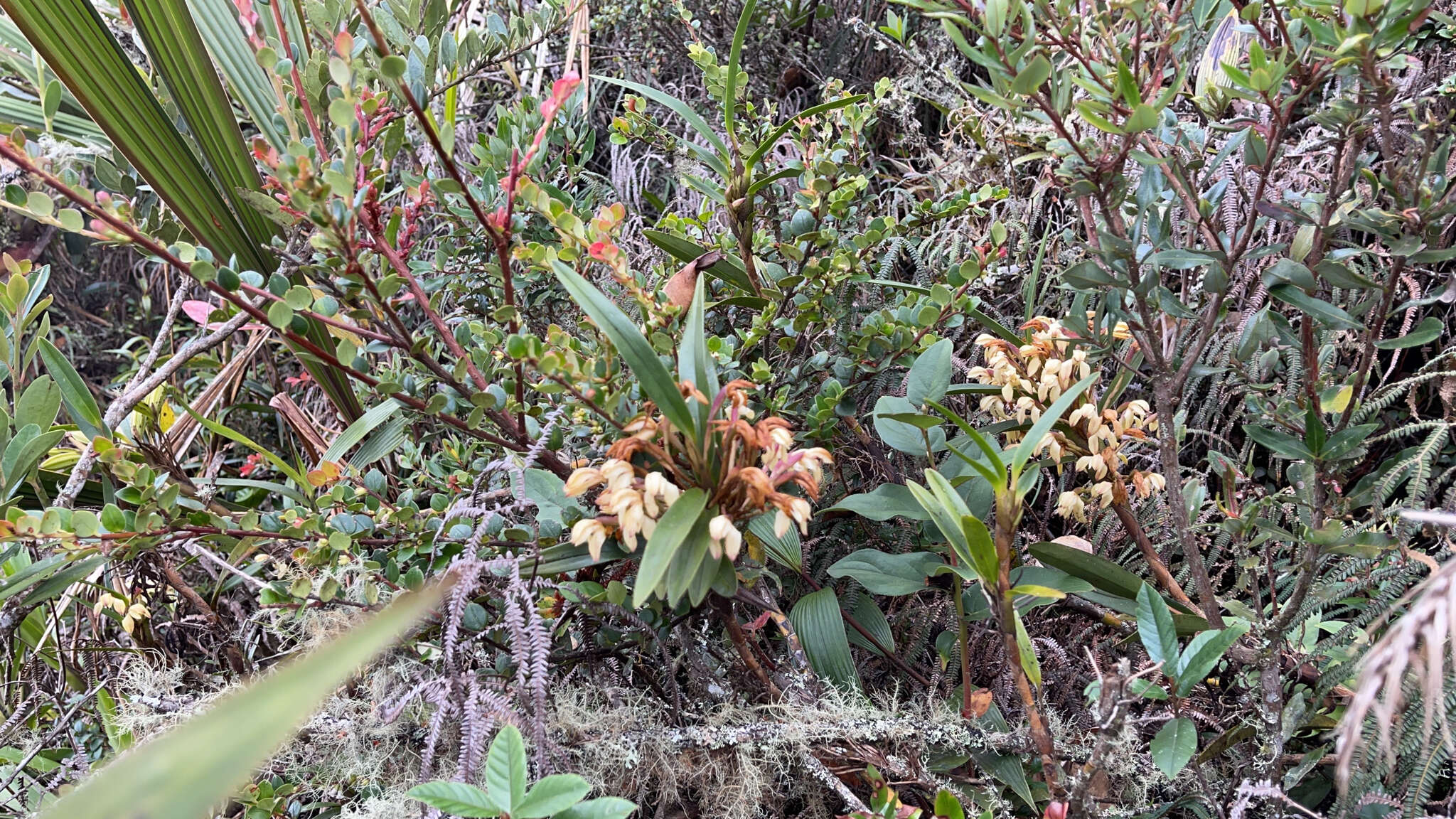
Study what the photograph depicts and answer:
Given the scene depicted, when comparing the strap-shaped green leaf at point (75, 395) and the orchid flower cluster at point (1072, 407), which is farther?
the strap-shaped green leaf at point (75, 395)

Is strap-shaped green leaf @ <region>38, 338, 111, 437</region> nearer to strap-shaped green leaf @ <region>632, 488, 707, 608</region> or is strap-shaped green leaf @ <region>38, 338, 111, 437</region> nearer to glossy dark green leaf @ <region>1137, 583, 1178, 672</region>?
strap-shaped green leaf @ <region>632, 488, 707, 608</region>

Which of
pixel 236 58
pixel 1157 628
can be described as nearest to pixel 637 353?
pixel 1157 628

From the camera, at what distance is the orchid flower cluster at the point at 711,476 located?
1.85 ft

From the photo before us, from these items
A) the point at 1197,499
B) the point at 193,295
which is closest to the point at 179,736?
the point at 1197,499

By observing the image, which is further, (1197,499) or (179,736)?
(1197,499)

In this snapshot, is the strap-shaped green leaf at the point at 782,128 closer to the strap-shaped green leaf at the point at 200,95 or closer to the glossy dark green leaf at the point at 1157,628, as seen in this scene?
the glossy dark green leaf at the point at 1157,628

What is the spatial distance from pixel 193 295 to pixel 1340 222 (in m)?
1.58

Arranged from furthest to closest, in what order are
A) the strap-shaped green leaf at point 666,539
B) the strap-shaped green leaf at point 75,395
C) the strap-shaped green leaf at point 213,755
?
the strap-shaped green leaf at point 75,395 < the strap-shaped green leaf at point 666,539 < the strap-shaped green leaf at point 213,755

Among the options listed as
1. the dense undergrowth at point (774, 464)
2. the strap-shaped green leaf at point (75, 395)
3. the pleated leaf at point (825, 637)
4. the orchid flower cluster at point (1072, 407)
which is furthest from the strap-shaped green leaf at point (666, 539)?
the strap-shaped green leaf at point (75, 395)

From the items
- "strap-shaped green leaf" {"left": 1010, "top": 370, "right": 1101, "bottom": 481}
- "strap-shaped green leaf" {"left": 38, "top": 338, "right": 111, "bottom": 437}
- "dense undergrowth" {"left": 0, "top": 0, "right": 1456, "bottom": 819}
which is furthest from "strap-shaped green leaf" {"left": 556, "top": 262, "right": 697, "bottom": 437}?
"strap-shaped green leaf" {"left": 38, "top": 338, "right": 111, "bottom": 437}

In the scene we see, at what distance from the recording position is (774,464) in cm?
60

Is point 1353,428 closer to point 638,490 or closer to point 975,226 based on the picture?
point 638,490

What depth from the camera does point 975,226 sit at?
1263 mm

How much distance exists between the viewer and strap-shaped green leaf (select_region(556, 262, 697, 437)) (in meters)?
0.56
